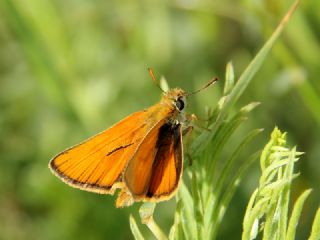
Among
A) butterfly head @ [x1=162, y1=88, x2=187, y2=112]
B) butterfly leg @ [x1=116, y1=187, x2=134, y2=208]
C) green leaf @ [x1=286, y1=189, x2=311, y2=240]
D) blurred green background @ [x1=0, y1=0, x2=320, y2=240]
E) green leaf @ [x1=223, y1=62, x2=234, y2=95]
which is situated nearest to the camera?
green leaf @ [x1=286, y1=189, x2=311, y2=240]

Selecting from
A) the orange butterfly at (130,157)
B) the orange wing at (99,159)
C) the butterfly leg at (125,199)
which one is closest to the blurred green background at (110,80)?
the orange butterfly at (130,157)

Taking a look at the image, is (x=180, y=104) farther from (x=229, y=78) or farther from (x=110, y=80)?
(x=110, y=80)

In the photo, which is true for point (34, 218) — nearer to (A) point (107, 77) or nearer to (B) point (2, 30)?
(A) point (107, 77)

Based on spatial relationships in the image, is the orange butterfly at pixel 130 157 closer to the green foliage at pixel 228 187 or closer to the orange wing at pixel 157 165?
the orange wing at pixel 157 165

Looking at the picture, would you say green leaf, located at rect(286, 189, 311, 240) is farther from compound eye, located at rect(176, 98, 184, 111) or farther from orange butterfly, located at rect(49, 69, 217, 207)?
compound eye, located at rect(176, 98, 184, 111)

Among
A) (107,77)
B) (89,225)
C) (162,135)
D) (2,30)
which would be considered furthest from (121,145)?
(2,30)

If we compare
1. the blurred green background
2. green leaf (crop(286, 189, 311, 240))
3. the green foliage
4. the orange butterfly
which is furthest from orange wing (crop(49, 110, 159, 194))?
the blurred green background
